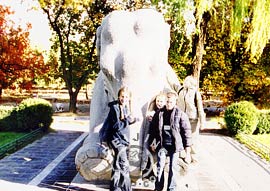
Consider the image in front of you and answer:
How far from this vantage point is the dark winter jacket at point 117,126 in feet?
20.9

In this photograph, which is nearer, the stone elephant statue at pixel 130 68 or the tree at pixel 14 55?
the stone elephant statue at pixel 130 68

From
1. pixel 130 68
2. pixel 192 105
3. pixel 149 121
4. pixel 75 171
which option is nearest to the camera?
pixel 130 68

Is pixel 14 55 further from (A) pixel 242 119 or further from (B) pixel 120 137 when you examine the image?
(B) pixel 120 137

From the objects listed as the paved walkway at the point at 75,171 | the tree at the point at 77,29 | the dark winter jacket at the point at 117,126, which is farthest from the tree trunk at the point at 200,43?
the dark winter jacket at the point at 117,126

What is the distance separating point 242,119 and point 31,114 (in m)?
7.88

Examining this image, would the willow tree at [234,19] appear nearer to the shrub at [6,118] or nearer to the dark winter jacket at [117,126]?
the shrub at [6,118]

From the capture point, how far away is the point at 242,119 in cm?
1583

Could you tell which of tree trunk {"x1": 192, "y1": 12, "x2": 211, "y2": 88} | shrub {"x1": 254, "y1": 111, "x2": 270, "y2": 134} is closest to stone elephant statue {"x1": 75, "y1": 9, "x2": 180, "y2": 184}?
tree trunk {"x1": 192, "y1": 12, "x2": 211, "y2": 88}

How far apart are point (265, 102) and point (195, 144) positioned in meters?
13.8

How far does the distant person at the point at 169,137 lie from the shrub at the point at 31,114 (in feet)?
31.2

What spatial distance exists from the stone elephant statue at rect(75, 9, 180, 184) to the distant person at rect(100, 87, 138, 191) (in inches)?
4.4

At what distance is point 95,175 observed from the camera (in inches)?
274

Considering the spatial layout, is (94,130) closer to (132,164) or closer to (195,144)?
(132,164)

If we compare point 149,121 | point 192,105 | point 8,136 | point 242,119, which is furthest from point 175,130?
point 242,119
